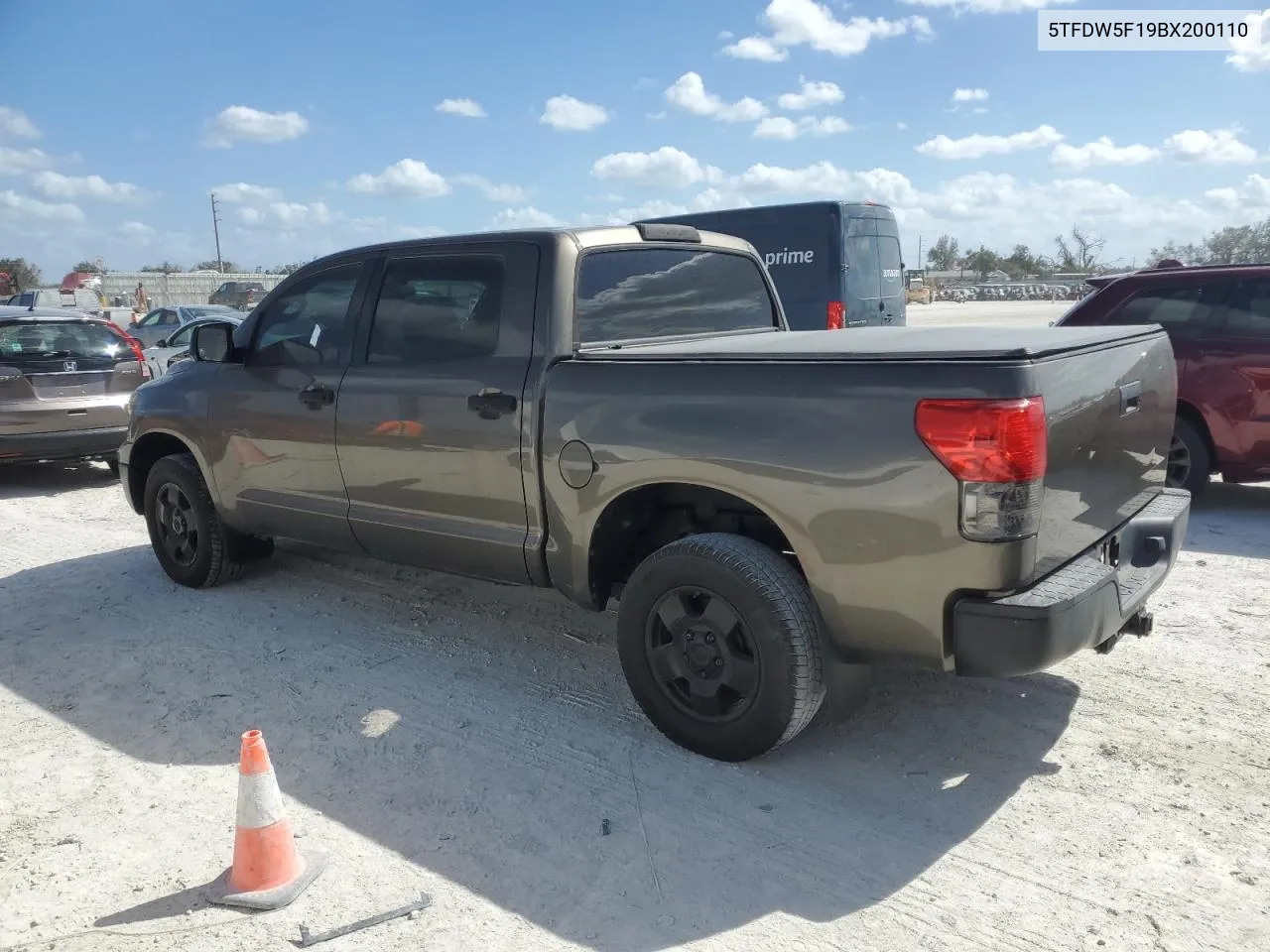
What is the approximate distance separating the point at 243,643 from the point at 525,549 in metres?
1.78

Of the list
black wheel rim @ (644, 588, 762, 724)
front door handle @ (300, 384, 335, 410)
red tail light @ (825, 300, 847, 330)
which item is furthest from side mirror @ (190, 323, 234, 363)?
red tail light @ (825, 300, 847, 330)

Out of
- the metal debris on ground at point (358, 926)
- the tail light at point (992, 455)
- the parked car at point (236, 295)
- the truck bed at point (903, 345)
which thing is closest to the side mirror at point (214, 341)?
the truck bed at point (903, 345)

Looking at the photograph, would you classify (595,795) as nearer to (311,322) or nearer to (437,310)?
(437,310)

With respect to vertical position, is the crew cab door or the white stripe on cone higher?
the crew cab door

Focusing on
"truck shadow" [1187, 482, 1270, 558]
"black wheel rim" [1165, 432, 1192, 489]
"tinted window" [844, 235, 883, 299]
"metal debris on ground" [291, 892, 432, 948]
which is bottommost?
"metal debris on ground" [291, 892, 432, 948]

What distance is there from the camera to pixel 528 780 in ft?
11.4

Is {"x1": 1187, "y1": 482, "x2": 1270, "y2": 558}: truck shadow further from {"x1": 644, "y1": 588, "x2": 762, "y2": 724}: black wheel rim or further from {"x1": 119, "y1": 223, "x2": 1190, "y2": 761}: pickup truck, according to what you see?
{"x1": 644, "y1": 588, "x2": 762, "y2": 724}: black wheel rim

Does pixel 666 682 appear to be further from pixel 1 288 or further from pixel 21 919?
pixel 1 288

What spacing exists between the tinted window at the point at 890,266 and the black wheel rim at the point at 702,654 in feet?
31.2

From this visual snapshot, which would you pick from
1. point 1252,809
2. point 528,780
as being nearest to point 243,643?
point 528,780

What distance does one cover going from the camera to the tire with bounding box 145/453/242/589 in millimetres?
5586

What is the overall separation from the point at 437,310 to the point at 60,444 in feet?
20.5

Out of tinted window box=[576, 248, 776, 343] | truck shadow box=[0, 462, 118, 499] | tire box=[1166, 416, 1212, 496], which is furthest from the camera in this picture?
truck shadow box=[0, 462, 118, 499]

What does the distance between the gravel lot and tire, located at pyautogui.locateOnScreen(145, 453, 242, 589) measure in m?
0.54
